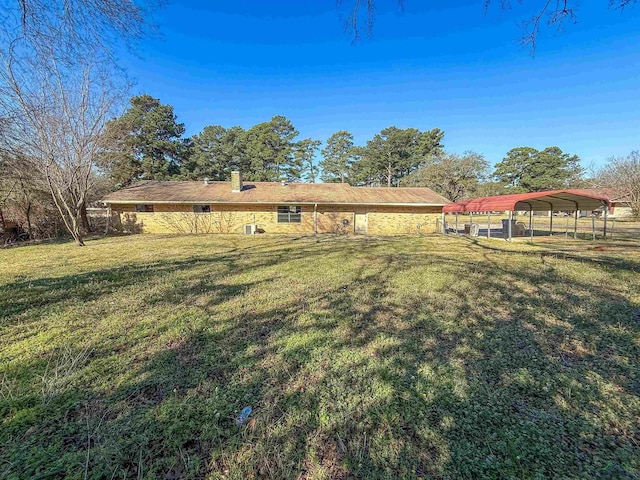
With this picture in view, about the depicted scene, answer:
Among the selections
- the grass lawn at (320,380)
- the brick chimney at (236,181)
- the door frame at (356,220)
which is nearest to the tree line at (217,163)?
the brick chimney at (236,181)

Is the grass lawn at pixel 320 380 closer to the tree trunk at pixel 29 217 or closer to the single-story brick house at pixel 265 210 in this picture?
the tree trunk at pixel 29 217

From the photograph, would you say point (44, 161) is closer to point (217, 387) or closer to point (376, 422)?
point (217, 387)

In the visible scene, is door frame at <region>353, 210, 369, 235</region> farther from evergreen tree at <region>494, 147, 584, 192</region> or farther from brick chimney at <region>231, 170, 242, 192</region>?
evergreen tree at <region>494, 147, 584, 192</region>

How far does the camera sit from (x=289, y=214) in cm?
1686

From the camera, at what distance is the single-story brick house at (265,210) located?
16.0 m

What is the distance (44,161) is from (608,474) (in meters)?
15.6

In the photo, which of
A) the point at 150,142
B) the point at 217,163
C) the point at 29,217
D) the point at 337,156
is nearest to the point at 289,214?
the point at 29,217

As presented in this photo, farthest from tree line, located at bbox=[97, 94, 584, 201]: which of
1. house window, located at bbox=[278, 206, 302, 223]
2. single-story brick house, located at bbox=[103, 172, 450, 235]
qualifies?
house window, located at bbox=[278, 206, 302, 223]

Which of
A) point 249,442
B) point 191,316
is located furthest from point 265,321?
point 249,442

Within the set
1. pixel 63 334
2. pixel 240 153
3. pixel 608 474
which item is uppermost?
pixel 240 153

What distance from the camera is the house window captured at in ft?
55.1

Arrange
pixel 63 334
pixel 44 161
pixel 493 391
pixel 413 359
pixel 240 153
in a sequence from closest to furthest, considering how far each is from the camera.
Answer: pixel 493 391 < pixel 413 359 < pixel 63 334 < pixel 44 161 < pixel 240 153

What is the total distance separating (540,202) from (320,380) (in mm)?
17883

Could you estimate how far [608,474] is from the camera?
5.72ft
